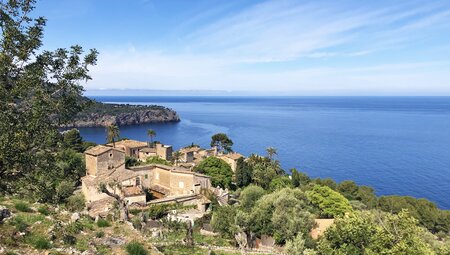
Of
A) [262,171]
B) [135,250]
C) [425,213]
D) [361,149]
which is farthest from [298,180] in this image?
[361,149]

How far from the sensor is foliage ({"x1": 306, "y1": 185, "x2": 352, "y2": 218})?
45.4 m

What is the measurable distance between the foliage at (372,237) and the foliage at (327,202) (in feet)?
80.4

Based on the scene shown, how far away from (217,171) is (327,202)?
64.3ft

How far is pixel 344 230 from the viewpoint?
20594mm

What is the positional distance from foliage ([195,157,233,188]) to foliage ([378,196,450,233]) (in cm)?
2616

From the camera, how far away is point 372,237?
19609 mm

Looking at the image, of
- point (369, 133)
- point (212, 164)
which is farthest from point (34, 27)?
point (369, 133)

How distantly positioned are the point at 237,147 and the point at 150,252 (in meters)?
107

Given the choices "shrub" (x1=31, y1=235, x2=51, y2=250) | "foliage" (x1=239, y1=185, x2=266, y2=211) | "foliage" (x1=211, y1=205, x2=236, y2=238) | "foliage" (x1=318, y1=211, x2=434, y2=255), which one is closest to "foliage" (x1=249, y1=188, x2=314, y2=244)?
"foliage" (x1=211, y1=205, x2=236, y2=238)

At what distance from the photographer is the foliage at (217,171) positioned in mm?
56750

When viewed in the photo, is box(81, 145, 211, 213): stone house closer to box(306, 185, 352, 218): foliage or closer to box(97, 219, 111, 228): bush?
box(306, 185, 352, 218): foliage

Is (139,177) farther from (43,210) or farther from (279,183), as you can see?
(43,210)

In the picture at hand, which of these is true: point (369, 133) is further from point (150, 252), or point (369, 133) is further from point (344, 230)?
point (150, 252)

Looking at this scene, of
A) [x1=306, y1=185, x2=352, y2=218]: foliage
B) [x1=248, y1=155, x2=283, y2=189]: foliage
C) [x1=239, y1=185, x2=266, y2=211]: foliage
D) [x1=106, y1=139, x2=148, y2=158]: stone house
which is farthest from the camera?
[x1=106, y1=139, x2=148, y2=158]: stone house
